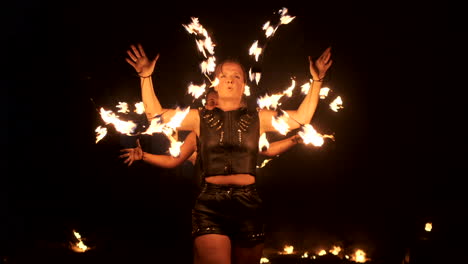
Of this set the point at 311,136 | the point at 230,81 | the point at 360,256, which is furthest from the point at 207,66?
the point at 360,256

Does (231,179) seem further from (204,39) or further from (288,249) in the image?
(288,249)

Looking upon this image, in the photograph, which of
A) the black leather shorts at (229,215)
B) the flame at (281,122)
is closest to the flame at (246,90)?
the flame at (281,122)

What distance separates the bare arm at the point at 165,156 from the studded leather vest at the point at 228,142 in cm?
26

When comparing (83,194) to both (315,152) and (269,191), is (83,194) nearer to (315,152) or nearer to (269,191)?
(269,191)

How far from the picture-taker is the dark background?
251 inches

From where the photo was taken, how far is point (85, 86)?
657 cm

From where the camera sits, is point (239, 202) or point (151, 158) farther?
point (151, 158)

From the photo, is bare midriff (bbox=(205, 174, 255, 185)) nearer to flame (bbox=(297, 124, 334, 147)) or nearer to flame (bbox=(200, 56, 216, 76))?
flame (bbox=(297, 124, 334, 147))

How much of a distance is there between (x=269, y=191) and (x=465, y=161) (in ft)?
9.17

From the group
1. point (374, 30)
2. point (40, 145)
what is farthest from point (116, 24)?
point (374, 30)

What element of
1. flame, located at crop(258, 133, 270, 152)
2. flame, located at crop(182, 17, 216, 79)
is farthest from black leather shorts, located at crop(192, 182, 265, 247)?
flame, located at crop(182, 17, 216, 79)

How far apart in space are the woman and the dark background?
2.16 metres

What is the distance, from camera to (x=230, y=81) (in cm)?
420

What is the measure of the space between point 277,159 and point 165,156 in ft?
10.4
